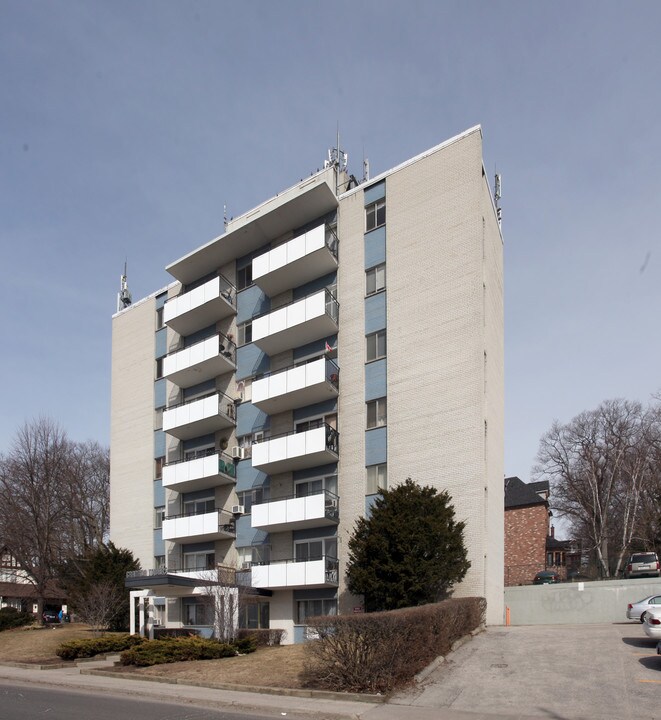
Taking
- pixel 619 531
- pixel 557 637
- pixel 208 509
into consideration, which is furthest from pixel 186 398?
pixel 619 531

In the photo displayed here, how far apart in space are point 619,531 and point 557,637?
40981 millimetres

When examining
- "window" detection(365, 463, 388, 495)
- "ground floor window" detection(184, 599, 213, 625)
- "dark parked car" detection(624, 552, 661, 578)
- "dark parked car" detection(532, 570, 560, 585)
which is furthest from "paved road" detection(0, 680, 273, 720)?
"dark parked car" detection(624, 552, 661, 578)

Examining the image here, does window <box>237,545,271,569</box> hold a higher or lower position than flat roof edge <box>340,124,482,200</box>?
lower

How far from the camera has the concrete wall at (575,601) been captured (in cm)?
3081

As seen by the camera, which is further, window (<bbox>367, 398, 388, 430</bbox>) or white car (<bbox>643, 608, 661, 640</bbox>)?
window (<bbox>367, 398, 388, 430</bbox>)

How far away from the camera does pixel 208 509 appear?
38.7 meters

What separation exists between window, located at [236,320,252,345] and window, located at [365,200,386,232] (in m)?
8.42

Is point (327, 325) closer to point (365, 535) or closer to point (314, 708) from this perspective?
point (365, 535)

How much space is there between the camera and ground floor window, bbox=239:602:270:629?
1346 inches

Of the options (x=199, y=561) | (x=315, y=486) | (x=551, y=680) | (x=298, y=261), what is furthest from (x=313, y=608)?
(x=551, y=680)

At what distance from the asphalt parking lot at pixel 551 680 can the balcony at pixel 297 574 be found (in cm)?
901

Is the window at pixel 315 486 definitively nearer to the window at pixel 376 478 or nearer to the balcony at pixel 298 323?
the window at pixel 376 478

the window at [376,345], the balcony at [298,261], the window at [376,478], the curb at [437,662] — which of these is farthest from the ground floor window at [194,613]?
the curb at [437,662]

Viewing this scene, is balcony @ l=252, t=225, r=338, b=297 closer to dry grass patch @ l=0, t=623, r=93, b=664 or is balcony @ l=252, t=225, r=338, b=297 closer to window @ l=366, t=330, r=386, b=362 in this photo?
window @ l=366, t=330, r=386, b=362
